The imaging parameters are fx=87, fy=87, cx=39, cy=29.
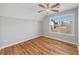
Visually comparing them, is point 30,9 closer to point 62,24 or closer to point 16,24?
point 16,24

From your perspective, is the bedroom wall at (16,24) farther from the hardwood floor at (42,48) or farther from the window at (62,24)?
the window at (62,24)

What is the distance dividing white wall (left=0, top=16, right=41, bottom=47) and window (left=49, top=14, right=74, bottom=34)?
0.24m

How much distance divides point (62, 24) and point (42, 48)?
52 cm

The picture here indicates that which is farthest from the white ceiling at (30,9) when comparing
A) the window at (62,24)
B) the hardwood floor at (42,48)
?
the hardwood floor at (42,48)

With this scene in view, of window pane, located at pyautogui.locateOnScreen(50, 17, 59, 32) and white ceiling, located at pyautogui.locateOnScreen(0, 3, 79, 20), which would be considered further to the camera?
window pane, located at pyautogui.locateOnScreen(50, 17, 59, 32)

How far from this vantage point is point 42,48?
147 centimetres

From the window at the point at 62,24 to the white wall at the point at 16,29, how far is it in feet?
0.79

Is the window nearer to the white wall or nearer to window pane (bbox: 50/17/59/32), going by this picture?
window pane (bbox: 50/17/59/32)

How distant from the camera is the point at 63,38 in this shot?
4.65ft

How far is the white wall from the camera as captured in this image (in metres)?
1.37

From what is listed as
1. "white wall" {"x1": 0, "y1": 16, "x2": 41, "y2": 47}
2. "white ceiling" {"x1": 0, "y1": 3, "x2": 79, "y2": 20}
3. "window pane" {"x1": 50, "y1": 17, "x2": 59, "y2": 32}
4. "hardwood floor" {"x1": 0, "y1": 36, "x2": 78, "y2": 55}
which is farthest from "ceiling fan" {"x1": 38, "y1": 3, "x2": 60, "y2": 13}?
"hardwood floor" {"x1": 0, "y1": 36, "x2": 78, "y2": 55}
